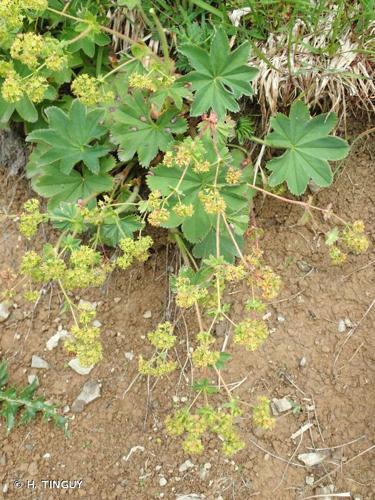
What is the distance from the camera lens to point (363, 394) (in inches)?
82.0

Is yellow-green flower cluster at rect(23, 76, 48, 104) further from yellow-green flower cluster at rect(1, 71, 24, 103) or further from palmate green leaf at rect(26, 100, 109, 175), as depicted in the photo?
palmate green leaf at rect(26, 100, 109, 175)

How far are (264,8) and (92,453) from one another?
1.65 m

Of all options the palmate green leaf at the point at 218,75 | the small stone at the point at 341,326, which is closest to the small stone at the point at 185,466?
the small stone at the point at 341,326

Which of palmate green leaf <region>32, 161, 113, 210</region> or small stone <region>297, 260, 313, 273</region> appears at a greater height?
palmate green leaf <region>32, 161, 113, 210</region>

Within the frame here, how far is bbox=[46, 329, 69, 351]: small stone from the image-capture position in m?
2.22

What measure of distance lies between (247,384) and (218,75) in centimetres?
104

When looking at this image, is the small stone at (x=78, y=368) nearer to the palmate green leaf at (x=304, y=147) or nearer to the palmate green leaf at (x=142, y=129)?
the palmate green leaf at (x=142, y=129)

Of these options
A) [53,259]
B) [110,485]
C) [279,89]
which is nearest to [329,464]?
[110,485]

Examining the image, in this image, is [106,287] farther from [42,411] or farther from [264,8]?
[264,8]

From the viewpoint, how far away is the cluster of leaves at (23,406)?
207 cm

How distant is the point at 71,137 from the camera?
204 centimetres

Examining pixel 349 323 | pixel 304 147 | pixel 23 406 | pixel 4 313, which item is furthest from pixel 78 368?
pixel 304 147

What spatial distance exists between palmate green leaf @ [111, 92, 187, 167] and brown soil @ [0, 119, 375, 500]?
1.31 feet

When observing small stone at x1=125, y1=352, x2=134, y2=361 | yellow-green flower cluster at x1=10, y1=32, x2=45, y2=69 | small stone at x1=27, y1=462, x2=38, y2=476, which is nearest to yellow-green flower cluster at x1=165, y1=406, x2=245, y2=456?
small stone at x1=125, y1=352, x2=134, y2=361
